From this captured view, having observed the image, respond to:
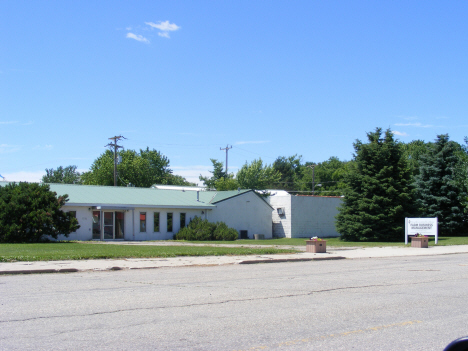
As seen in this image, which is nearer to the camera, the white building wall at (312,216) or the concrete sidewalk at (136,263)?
the concrete sidewalk at (136,263)

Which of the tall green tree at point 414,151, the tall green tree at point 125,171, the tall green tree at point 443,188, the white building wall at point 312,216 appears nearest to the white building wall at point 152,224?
the white building wall at point 312,216

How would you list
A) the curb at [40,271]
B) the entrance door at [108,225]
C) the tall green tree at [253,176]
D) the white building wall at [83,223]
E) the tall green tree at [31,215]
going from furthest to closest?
the tall green tree at [253,176] → the entrance door at [108,225] → the white building wall at [83,223] → the tall green tree at [31,215] → the curb at [40,271]

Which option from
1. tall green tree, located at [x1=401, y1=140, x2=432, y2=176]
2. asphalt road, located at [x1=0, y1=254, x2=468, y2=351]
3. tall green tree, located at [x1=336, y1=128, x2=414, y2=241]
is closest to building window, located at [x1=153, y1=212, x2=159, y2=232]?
tall green tree, located at [x1=336, y1=128, x2=414, y2=241]

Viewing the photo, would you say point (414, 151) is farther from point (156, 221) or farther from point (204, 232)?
point (156, 221)

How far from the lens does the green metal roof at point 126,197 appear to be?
35591 millimetres

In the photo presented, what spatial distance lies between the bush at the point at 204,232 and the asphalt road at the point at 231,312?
2362 cm

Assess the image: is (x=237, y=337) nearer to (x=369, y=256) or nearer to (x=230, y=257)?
(x=230, y=257)

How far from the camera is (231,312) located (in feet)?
27.3

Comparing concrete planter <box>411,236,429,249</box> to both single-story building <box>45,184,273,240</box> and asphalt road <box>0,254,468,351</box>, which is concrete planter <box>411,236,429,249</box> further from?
single-story building <box>45,184,273,240</box>

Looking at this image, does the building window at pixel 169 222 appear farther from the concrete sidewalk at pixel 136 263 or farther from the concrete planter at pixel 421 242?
the concrete sidewalk at pixel 136 263

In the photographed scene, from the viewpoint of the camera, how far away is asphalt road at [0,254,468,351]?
6.37m

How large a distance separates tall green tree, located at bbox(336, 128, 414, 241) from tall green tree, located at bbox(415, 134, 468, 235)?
11.9 feet

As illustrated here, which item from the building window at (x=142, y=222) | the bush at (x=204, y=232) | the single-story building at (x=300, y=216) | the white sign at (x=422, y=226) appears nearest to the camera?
the white sign at (x=422, y=226)

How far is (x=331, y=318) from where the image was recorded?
7840 millimetres
